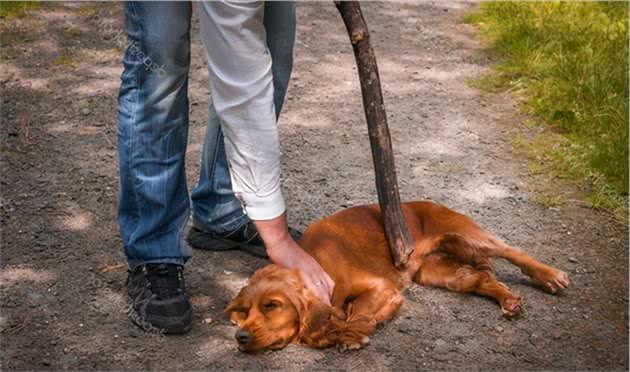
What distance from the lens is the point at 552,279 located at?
3.81 m

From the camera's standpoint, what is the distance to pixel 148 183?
348 cm

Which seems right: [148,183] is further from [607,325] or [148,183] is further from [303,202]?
[607,325]

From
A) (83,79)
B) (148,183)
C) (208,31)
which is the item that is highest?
(208,31)

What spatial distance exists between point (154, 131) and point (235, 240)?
0.87 m

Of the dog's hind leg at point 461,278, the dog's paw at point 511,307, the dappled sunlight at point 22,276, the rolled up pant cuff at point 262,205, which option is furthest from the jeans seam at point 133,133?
the dog's paw at point 511,307

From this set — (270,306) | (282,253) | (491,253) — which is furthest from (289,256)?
(491,253)

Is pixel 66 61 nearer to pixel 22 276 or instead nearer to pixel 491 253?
pixel 22 276

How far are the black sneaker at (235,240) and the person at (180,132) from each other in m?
0.48

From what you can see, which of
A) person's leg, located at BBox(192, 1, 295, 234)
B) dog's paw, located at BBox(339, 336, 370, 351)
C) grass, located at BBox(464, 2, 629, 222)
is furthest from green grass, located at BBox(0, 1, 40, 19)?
dog's paw, located at BBox(339, 336, 370, 351)

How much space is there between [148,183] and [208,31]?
0.64 m

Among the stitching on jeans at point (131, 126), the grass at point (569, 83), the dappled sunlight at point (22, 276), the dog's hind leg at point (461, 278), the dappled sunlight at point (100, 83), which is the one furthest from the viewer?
the dappled sunlight at point (100, 83)

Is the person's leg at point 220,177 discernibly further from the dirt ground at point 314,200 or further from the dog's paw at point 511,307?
the dog's paw at point 511,307

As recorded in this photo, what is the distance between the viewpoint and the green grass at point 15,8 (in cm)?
694

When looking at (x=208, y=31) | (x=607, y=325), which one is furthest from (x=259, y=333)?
(x=607, y=325)
